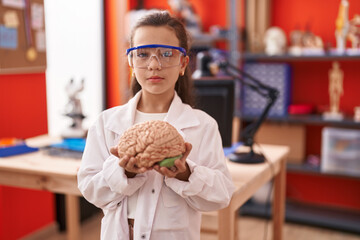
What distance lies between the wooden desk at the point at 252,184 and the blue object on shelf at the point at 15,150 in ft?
3.65

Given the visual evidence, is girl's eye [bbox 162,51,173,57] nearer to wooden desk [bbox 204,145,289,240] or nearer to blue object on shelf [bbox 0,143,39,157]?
wooden desk [bbox 204,145,289,240]

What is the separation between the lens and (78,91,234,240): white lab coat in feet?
4.01

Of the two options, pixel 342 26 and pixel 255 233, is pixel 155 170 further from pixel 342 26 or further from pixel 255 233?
pixel 342 26

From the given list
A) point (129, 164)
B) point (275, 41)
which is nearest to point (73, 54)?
point (275, 41)

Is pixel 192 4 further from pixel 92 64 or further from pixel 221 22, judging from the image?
pixel 92 64

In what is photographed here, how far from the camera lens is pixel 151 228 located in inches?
49.6

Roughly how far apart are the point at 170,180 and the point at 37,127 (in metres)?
2.12

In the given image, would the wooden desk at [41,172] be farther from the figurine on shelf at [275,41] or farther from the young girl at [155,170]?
the figurine on shelf at [275,41]

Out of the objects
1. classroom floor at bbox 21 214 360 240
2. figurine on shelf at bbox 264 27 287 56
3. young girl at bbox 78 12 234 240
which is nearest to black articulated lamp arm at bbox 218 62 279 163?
young girl at bbox 78 12 234 240

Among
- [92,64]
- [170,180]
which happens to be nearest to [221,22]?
[92,64]

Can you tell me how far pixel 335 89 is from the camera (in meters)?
3.49

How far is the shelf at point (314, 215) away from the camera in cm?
327

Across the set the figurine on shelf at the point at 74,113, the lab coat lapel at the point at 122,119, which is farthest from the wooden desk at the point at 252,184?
the figurine on shelf at the point at 74,113

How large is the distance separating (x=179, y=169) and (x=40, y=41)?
89.5 inches
